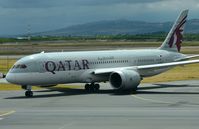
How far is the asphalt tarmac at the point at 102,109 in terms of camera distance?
79.4 feet

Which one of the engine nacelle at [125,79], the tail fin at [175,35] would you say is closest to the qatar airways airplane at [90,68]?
the engine nacelle at [125,79]

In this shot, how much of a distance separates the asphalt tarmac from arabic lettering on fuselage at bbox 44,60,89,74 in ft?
6.43

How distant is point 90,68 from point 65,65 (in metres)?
2.71

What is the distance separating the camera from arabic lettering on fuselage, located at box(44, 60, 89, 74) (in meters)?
40.7

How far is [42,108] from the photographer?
Answer: 103 ft

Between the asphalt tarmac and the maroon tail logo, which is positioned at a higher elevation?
the maroon tail logo

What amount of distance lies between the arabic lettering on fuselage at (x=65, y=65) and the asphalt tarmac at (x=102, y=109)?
196cm

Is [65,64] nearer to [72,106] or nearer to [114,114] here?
[72,106]

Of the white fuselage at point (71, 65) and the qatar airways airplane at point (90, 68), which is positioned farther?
the qatar airways airplane at point (90, 68)

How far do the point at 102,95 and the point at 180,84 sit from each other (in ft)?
37.6

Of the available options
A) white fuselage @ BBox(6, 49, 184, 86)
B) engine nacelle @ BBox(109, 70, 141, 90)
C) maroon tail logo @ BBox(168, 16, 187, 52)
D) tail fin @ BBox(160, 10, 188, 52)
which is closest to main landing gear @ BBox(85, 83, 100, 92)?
white fuselage @ BBox(6, 49, 184, 86)

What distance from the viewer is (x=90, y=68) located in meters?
43.6

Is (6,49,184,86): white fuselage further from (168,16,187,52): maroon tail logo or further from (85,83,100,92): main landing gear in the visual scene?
(168,16,187,52): maroon tail logo

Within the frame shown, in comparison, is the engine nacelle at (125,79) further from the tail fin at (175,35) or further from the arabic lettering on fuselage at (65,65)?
the tail fin at (175,35)
